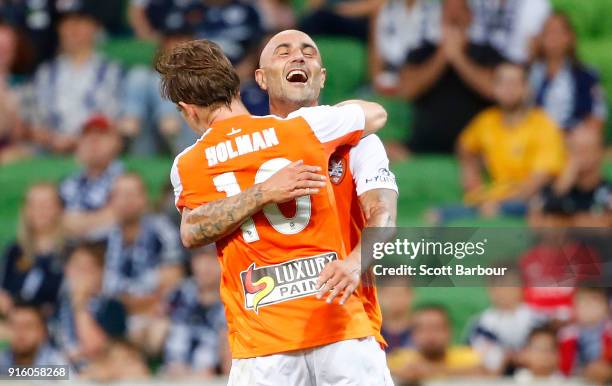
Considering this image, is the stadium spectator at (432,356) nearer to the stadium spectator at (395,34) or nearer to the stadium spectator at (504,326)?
the stadium spectator at (504,326)

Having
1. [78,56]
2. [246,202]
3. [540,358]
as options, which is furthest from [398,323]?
[246,202]

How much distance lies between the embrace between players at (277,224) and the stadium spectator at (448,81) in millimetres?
5250

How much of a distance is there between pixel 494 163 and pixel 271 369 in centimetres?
555

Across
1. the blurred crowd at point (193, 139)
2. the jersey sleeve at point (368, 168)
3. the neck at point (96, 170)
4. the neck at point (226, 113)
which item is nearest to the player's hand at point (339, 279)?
the jersey sleeve at point (368, 168)

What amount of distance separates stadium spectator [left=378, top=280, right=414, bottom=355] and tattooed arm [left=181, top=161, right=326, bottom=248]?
4.21 m

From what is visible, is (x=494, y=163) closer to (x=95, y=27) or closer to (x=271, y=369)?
(x=95, y=27)

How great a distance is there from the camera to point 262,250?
373cm

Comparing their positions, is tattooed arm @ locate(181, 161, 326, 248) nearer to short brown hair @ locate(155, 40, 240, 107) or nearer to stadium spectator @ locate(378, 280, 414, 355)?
short brown hair @ locate(155, 40, 240, 107)

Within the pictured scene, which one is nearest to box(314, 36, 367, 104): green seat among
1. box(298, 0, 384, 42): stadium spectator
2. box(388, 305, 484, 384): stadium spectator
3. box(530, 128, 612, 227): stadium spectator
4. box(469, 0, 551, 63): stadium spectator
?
box(298, 0, 384, 42): stadium spectator

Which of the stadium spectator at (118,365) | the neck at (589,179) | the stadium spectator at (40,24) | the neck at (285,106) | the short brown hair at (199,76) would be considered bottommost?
the stadium spectator at (118,365)

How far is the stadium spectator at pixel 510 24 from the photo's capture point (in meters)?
9.00

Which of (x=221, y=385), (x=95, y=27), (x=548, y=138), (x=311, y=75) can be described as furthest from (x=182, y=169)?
(x=95, y=27)

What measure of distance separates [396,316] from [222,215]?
14.5 ft

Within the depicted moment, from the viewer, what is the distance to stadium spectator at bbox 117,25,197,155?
928 cm
